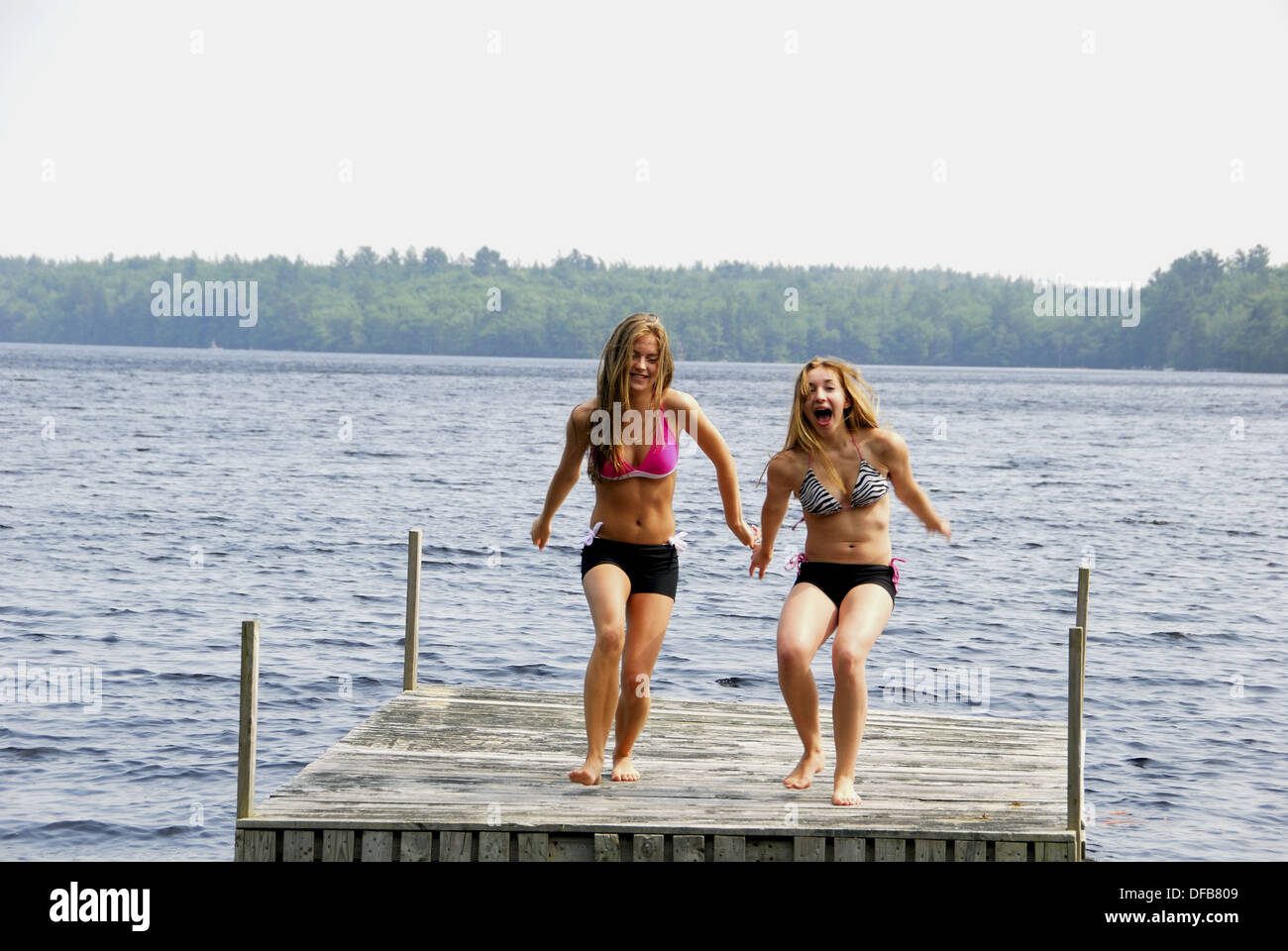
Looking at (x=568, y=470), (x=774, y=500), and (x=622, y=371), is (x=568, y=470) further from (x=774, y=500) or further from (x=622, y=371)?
(x=774, y=500)

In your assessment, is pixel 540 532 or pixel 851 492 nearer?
pixel 851 492

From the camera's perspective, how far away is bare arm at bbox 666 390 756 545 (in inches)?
313

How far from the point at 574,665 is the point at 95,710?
18.0 feet

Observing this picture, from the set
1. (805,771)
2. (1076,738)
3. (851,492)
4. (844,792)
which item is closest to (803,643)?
(851,492)

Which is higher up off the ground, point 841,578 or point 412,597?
point 841,578

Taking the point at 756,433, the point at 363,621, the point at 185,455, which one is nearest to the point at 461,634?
the point at 363,621

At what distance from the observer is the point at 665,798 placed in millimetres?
8320

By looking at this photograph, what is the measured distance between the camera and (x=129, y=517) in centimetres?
3416

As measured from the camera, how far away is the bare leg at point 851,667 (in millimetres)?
7707

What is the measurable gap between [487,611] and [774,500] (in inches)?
604

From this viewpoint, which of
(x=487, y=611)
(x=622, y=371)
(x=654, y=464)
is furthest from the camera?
(x=487, y=611)

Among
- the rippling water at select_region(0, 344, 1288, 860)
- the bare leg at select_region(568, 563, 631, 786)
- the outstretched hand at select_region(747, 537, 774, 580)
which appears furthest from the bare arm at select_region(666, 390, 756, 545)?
the rippling water at select_region(0, 344, 1288, 860)

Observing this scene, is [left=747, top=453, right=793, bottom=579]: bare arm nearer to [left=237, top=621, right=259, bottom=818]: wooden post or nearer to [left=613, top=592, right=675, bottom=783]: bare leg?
[left=613, top=592, right=675, bottom=783]: bare leg
